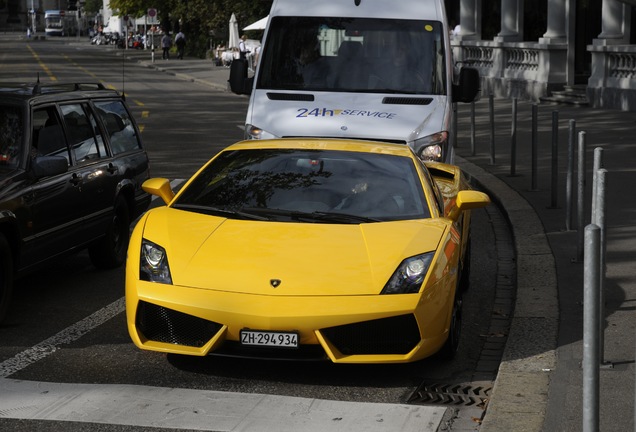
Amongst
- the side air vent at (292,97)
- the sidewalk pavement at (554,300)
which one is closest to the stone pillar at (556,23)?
the sidewalk pavement at (554,300)

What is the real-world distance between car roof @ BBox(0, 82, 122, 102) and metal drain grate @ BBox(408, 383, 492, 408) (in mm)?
4173

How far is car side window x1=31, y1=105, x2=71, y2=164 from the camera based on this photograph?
369 inches

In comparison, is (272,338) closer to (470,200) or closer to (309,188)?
(309,188)

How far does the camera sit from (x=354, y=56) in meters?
13.0

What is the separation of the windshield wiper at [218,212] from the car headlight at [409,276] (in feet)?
3.43

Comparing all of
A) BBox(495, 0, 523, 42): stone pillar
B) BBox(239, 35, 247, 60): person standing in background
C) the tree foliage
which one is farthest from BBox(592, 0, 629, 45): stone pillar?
the tree foliage

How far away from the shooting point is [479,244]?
39.8 feet

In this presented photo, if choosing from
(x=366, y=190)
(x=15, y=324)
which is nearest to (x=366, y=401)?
(x=366, y=190)

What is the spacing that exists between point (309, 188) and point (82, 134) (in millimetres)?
2877

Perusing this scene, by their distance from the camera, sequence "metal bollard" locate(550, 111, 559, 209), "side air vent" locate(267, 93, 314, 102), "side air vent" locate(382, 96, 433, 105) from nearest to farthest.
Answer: "side air vent" locate(382, 96, 433, 105)
"side air vent" locate(267, 93, 314, 102)
"metal bollard" locate(550, 111, 559, 209)

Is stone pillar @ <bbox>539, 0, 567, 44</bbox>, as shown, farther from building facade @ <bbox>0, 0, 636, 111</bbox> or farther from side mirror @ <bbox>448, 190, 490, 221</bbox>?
side mirror @ <bbox>448, 190, 490, 221</bbox>

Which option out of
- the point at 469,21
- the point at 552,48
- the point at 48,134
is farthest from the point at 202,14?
the point at 48,134

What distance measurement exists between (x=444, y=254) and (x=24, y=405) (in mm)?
2521

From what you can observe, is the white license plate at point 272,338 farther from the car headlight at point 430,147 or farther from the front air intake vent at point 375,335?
the car headlight at point 430,147
